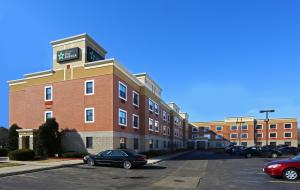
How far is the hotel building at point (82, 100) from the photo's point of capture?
40031 millimetres

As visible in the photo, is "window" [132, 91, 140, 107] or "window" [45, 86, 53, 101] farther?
"window" [132, 91, 140, 107]

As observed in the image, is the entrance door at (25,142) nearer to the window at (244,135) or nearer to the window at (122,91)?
the window at (122,91)

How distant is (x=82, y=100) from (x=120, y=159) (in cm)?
1588

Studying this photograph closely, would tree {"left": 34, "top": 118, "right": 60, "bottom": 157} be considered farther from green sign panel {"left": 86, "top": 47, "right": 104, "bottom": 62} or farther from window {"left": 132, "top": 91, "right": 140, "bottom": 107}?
window {"left": 132, "top": 91, "right": 140, "bottom": 107}

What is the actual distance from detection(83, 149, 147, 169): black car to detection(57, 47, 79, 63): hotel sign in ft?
57.9

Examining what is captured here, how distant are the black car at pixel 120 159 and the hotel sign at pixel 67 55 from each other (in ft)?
57.9

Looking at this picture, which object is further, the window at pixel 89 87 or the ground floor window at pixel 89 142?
the window at pixel 89 87

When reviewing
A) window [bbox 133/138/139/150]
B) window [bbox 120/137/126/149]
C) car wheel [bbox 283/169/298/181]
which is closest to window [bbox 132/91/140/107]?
window [bbox 133/138/139/150]

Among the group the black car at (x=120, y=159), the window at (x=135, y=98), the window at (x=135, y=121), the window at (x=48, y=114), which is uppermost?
the window at (x=135, y=98)

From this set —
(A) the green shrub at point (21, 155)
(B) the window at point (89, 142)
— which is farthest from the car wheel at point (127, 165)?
(B) the window at point (89, 142)

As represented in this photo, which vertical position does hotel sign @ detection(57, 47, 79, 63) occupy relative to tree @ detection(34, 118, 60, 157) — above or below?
above

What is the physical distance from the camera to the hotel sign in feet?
140

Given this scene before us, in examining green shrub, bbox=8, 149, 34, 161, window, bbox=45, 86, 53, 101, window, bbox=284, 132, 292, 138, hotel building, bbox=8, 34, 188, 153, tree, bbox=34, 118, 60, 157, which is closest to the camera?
green shrub, bbox=8, 149, 34, 161

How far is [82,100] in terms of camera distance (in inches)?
1638
